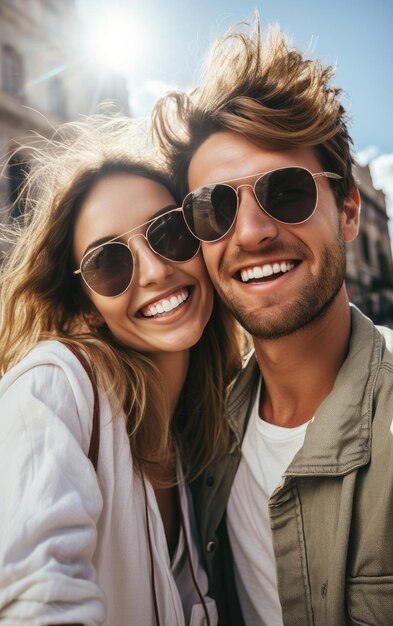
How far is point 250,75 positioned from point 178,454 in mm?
2078

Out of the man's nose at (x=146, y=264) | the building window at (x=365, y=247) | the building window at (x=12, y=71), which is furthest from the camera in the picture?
the building window at (x=365, y=247)

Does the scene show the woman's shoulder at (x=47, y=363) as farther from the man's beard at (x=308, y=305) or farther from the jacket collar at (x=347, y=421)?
the jacket collar at (x=347, y=421)

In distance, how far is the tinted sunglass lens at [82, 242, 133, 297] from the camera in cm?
202

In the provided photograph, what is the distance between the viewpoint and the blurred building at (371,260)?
2166cm

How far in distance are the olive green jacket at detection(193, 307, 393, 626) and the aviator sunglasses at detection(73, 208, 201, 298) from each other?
990mm

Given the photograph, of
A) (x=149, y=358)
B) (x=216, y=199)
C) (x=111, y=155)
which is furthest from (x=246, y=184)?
(x=149, y=358)

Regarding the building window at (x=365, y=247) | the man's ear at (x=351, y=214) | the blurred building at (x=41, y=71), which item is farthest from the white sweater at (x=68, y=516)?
the building window at (x=365, y=247)

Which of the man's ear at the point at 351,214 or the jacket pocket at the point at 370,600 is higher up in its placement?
the man's ear at the point at 351,214

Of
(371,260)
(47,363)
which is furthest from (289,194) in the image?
(371,260)

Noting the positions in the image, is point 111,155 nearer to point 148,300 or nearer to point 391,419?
point 148,300

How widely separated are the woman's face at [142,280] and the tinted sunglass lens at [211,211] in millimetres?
192

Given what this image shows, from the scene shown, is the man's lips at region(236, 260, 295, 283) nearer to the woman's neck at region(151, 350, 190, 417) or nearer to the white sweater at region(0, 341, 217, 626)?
the woman's neck at region(151, 350, 190, 417)

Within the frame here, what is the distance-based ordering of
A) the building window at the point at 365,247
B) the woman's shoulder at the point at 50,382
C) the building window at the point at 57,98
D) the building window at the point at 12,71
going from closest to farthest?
the woman's shoulder at the point at 50,382
the building window at the point at 12,71
the building window at the point at 57,98
the building window at the point at 365,247

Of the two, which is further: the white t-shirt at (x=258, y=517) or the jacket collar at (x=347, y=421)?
the white t-shirt at (x=258, y=517)
